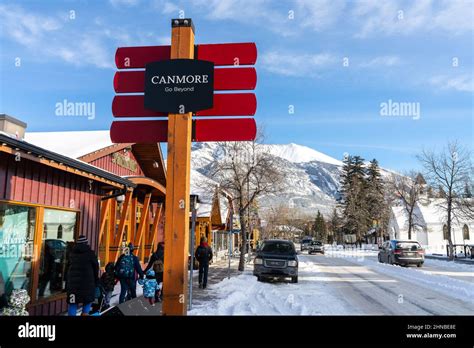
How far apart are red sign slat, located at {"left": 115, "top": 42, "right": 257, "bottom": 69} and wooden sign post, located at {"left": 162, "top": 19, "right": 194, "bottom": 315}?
0.24m

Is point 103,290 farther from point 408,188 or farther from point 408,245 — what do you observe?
point 408,188

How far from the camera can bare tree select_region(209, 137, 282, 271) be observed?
2114cm

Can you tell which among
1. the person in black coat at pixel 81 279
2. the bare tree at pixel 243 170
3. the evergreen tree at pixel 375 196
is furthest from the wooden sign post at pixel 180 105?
the evergreen tree at pixel 375 196

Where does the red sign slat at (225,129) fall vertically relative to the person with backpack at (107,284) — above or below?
above

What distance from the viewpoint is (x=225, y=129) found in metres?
4.98

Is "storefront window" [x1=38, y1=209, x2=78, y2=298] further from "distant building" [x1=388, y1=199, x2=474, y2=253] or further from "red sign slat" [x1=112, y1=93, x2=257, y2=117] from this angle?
"distant building" [x1=388, y1=199, x2=474, y2=253]

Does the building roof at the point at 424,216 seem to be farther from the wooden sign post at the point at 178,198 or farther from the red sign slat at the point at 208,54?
the wooden sign post at the point at 178,198

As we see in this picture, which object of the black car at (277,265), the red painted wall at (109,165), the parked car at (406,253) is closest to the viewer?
the red painted wall at (109,165)

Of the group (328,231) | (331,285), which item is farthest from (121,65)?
(328,231)

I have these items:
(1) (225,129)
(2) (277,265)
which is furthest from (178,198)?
(2) (277,265)

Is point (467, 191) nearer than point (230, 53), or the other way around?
point (230, 53)

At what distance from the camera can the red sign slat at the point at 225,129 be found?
4914mm

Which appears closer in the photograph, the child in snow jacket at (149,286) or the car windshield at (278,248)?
the child in snow jacket at (149,286)

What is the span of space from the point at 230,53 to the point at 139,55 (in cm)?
126
